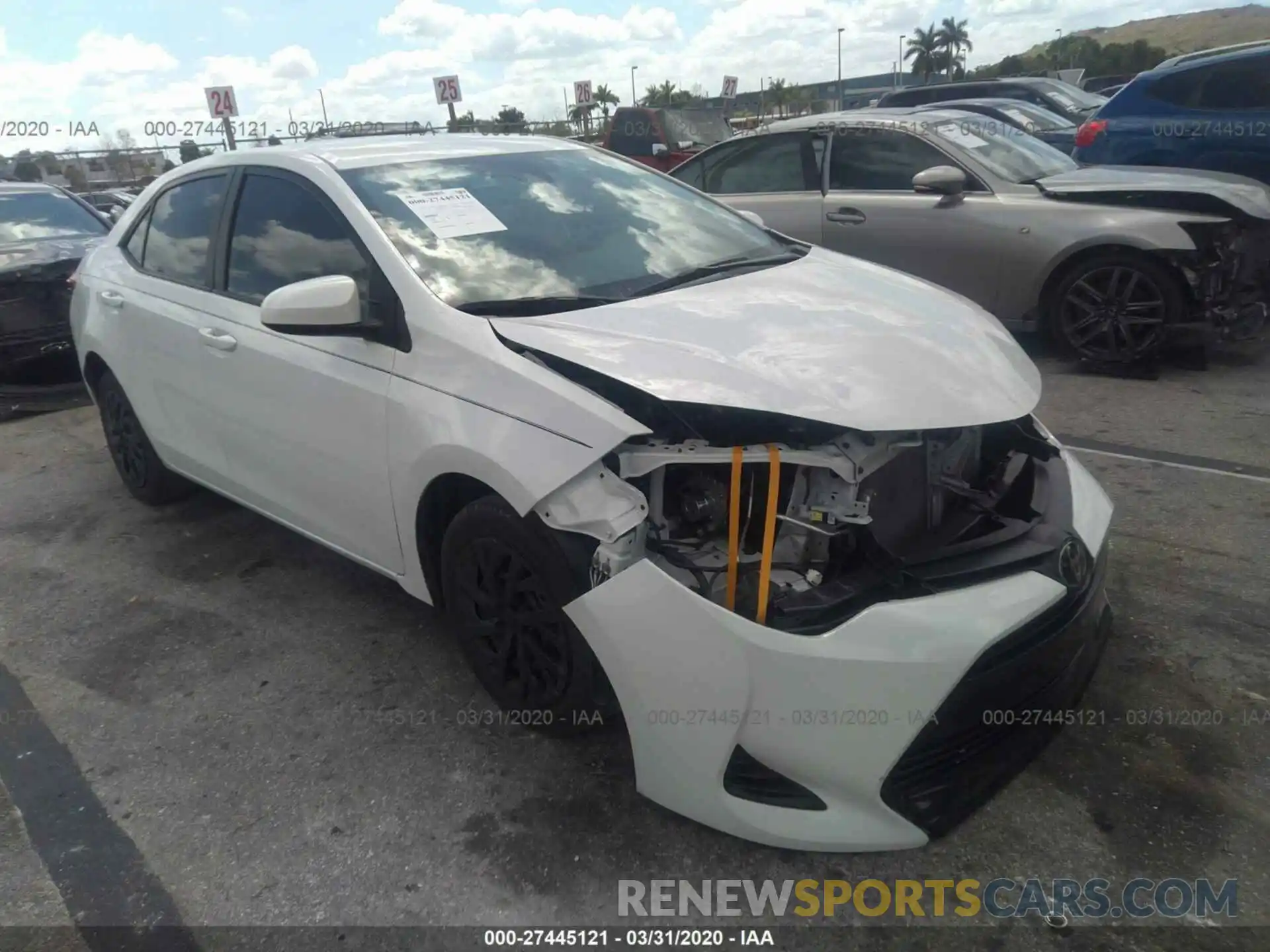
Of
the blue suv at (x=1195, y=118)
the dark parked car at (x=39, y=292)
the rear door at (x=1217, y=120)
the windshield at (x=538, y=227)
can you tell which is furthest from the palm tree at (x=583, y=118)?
the windshield at (x=538, y=227)

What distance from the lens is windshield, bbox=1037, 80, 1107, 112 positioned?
13758 mm

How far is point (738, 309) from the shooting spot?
2.68 meters

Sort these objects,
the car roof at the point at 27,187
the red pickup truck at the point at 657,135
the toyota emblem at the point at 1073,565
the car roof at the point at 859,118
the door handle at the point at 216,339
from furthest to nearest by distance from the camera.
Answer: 1. the red pickup truck at the point at 657,135
2. the car roof at the point at 27,187
3. the car roof at the point at 859,118
4. the door handle at the point at 216,339
5. the toyota emblem at the point at 1073,565

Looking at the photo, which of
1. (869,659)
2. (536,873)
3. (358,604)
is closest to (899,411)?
(869,659)

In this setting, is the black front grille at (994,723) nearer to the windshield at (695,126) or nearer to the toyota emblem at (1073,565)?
the toyota emblem at (1073,565)

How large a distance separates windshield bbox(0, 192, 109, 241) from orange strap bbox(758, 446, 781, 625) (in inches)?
277

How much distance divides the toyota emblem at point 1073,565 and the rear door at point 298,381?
1.87 m

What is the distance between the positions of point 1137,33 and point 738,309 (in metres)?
129

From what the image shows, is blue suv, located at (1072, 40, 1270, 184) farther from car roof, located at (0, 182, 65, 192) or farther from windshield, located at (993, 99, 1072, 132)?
car roof, located at (0, 182, 65, 192)

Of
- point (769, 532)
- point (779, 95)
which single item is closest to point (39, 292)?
point (769, 532)

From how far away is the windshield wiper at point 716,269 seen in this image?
9.56ft

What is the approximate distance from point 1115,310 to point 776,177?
254cm

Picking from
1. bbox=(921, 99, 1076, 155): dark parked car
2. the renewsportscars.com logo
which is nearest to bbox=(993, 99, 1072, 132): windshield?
bbox=(921, 99, 1076, 155): dark parked car

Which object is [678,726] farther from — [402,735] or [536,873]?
[402,735]
